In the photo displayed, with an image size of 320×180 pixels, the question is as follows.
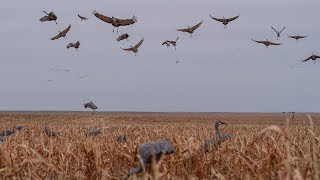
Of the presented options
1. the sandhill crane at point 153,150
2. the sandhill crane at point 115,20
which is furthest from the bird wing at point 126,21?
the sandhill crane at point 153,150

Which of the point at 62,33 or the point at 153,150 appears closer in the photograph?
the point at 153,150

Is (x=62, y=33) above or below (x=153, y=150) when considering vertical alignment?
above

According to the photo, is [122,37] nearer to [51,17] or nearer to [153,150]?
[51,17]

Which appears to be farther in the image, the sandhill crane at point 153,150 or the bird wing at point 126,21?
the bird wing at point 126,21

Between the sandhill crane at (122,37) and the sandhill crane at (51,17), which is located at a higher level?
the sandhill crane at (51,17)

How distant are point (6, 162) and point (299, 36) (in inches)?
699

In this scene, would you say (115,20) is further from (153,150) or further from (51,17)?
(153,150)

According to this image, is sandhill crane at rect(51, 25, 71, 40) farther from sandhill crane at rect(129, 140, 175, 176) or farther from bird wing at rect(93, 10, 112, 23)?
sandhill crane at rect(129, 140, 175, 176)

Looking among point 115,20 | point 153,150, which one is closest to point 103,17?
point 115,20

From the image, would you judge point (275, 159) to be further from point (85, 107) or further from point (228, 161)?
point (85, 107)

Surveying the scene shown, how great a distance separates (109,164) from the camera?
586cm

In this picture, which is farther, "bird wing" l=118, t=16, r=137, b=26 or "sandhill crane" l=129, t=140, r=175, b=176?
"bird wing" l=118, t=16, r=137, b=26

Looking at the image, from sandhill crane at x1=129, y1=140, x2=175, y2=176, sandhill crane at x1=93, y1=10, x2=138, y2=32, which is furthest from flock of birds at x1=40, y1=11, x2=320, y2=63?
sandhill crane at x1=129, y1=140, x2=175, y2=176

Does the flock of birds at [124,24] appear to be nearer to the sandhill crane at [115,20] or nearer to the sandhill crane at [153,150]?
the sandhill crane at [115,20]
